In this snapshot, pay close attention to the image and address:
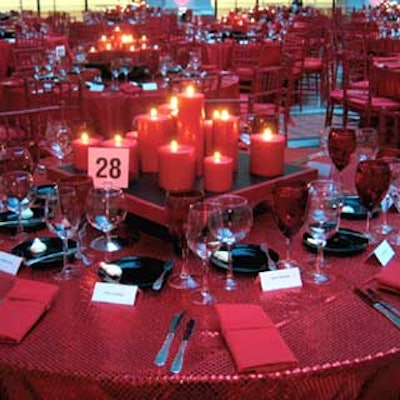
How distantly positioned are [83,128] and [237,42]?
6005mm

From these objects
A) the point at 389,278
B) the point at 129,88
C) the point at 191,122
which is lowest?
the point at 129,88

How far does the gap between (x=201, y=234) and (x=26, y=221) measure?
0.65 meters

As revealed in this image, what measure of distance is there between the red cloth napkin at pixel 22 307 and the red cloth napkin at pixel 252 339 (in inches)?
13.6

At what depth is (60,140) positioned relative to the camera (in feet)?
7.70

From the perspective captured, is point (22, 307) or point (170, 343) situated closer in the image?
point (170, 343)

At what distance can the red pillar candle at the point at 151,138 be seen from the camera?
1954 mm

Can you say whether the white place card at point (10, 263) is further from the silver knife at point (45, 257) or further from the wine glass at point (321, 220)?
the wine glass at point (321, 220)

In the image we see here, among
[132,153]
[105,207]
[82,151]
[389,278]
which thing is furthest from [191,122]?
[389,278]

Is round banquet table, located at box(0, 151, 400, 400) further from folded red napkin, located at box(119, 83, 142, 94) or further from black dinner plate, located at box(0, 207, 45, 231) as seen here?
folded red napkin, located at box(119, 83, 142, 94)

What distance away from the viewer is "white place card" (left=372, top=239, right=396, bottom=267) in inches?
64.7

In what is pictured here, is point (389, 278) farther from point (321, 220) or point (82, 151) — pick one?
point (82, 151)

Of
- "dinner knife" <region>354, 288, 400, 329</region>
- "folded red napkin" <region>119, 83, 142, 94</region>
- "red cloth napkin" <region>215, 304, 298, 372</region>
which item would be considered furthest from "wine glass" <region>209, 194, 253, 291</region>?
"folded red napkin" <region>119, 83, 142, 94</region>

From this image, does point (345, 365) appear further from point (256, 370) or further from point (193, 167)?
point (193, 167)

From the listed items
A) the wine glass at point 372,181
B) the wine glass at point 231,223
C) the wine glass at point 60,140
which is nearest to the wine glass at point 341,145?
the wine glass at point 372,181
